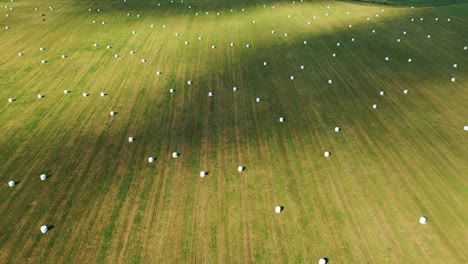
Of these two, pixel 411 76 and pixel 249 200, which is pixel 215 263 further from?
pixel 411 76

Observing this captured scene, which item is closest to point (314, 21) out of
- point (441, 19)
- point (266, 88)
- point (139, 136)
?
point (441, 19)

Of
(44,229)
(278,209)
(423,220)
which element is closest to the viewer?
(423,220)

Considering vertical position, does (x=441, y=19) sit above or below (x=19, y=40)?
above

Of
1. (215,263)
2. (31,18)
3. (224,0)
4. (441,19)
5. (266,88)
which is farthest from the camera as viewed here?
(224,0)

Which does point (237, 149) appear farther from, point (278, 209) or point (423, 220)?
point (423, 220)

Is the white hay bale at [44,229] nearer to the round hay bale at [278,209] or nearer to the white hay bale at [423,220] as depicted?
the round hay bale at [278,209]

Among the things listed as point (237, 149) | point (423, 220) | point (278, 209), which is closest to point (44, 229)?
point (278, 209)

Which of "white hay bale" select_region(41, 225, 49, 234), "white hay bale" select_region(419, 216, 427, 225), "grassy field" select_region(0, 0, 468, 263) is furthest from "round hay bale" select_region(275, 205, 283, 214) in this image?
"white hay bale" select_region(41, 225, 49, 234)

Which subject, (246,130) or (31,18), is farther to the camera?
(31,18)
